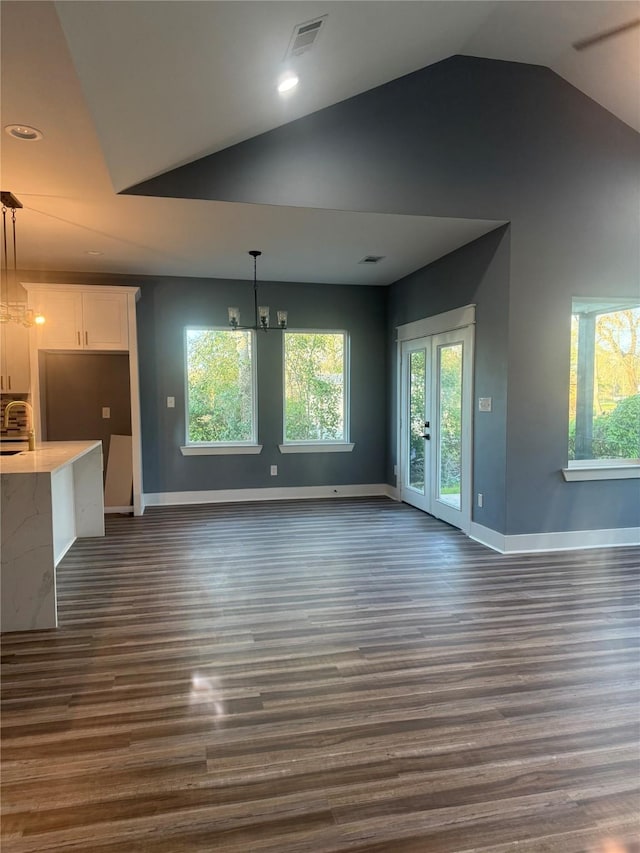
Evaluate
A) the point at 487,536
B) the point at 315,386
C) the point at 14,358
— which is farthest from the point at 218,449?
the point at 487,536

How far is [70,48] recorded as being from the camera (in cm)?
213

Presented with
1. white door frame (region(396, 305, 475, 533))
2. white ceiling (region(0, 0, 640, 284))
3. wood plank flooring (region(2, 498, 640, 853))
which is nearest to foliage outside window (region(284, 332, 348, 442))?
white door frame (region(396, 305, 475, 533))

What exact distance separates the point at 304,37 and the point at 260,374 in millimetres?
3989

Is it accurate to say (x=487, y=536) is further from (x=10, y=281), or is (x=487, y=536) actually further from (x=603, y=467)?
(x=10, y=281)

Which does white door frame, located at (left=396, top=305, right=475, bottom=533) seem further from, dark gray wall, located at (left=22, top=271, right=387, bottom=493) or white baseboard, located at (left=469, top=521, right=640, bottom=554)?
dark gray wall, located at (left=22, top=271, right=387, bottom=493)

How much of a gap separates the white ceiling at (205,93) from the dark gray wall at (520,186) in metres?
0.13

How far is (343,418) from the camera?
6906 millimetres

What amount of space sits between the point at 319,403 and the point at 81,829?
17.9 ft

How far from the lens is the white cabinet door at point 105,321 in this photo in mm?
5539

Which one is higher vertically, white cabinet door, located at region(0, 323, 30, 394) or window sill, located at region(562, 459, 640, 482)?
white cabinet door, located at region(0, 323, 30, 394)

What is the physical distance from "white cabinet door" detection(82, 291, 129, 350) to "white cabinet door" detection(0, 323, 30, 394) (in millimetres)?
663

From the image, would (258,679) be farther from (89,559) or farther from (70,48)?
(70,48)

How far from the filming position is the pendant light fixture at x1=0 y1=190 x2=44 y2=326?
12.2 ft

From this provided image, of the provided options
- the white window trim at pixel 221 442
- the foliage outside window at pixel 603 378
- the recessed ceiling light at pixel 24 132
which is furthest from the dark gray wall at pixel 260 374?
the recessed ceiling light at pixel 24 132
